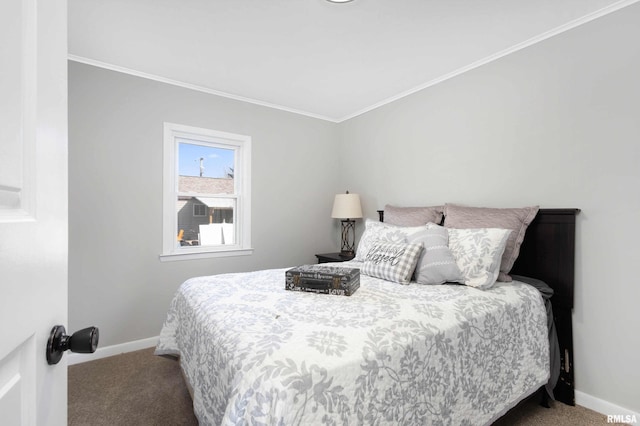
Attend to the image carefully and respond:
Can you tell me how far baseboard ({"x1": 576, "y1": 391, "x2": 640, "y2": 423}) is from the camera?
1.85 meters

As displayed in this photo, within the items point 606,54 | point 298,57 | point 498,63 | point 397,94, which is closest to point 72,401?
point 298,57

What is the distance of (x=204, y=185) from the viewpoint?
129 inches

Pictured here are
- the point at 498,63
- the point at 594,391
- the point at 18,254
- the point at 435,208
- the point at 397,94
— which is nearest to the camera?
the point at 18,254

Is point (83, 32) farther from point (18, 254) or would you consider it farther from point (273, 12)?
point (18, 254)

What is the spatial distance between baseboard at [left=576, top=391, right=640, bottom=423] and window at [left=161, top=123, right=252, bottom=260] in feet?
9.77

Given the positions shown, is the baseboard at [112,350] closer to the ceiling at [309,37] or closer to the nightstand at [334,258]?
the nightstand at [334,258]

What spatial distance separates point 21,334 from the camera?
44cm

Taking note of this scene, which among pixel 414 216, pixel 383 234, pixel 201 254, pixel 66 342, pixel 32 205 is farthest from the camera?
pixel 201 254

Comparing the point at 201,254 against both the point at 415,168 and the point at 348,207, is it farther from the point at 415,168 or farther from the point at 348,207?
the point at 415,168

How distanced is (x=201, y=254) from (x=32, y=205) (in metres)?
2.80

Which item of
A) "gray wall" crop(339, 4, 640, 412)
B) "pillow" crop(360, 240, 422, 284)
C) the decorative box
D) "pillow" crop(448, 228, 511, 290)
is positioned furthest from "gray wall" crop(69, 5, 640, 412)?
the decorative box

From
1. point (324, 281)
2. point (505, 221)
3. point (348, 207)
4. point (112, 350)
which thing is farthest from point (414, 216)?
point (112, 350)

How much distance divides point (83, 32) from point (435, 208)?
303 centimetres

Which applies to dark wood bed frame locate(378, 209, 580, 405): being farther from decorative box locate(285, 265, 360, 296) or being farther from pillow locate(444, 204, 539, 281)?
decorative box locate(285, 265, 360, 296)
